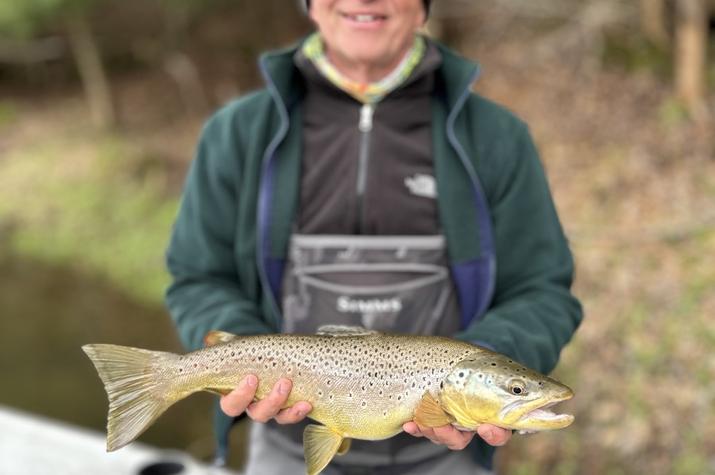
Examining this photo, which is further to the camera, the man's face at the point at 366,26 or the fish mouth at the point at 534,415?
the man's face at the point at 366,26

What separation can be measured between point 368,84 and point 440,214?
1.59 feet

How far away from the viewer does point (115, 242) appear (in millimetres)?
12281

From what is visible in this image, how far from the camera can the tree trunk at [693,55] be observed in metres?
7.61

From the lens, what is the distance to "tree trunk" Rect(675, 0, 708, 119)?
25.0ft

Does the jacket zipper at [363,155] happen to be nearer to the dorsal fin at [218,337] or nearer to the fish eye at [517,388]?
the dorsal fin at [218,337]

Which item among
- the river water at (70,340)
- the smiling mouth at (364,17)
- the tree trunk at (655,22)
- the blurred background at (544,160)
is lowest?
the river water at (70,340)

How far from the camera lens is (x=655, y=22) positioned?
8797mm

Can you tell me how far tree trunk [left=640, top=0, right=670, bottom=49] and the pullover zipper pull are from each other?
24.7 ft

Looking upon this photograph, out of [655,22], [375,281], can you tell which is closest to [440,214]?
[375,281]

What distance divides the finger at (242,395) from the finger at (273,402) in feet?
0.11

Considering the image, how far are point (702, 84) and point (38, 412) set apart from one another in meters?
7.76

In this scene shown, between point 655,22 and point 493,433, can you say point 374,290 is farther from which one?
point 655,22

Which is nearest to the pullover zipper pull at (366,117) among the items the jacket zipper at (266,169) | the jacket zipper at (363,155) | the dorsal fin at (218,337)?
the jacket zipper at (363,155)

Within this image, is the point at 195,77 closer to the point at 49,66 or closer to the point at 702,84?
the point at 49,66
